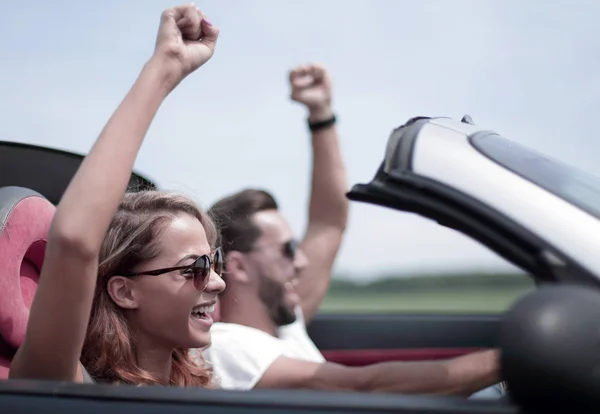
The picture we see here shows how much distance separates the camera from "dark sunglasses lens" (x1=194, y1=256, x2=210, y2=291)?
231 cm

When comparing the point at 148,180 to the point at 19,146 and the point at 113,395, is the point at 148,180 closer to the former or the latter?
the point at 19,146

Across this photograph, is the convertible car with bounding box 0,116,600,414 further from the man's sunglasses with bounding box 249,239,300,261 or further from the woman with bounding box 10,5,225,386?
the man's sunglasses with bounding box 249,239,300,261

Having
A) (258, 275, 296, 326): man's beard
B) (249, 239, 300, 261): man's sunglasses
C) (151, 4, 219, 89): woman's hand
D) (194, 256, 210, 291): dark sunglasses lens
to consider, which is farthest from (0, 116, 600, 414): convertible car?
(249, 239, 300, 261): man's sunglasses

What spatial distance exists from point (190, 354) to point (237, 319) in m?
0.82

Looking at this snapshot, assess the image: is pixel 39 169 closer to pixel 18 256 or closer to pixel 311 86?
pixel 18 256

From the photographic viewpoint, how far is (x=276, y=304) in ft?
11.7

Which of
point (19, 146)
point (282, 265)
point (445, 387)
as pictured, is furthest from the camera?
point (282, 265)

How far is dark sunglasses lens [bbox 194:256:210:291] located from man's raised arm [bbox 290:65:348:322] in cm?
160

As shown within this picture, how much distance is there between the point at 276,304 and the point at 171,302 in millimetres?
1301

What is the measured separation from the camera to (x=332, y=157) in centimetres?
401

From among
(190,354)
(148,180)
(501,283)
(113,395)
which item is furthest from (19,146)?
(501,283)

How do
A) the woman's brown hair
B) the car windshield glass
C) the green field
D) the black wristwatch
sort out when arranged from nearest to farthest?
the car windshield glass < the woman's brown hair < the black wristwatch < the green field

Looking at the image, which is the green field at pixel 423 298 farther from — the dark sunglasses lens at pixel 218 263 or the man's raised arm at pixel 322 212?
the dark sunglasses lens at pixel 218 263

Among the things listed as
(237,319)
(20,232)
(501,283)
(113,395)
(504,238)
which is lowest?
(501,283)
